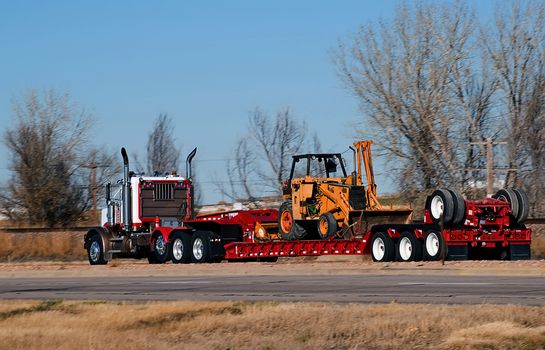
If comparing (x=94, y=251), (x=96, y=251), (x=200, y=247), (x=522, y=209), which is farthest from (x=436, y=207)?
(x=94, y=251)

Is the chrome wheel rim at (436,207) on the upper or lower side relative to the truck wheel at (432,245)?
upper

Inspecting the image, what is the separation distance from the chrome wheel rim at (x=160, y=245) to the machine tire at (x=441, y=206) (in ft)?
32.0

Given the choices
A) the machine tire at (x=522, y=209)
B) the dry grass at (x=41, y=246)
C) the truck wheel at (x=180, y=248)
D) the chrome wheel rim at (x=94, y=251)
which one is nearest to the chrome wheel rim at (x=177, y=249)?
the truck wheel at (x=180, y=248)

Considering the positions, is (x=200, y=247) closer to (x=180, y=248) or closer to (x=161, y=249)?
(x=180, y=248)

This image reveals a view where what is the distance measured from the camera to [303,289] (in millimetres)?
21047

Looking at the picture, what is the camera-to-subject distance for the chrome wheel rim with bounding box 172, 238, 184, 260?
36047mm

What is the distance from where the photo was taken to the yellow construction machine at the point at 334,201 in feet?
111

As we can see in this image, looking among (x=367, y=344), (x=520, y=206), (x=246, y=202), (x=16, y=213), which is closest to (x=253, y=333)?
(x=367, y=344)

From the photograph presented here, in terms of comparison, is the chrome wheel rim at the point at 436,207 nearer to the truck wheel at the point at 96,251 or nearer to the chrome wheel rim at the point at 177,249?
the chrome wheel rim at the point at 177,249

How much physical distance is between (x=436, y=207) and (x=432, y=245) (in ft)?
3.90

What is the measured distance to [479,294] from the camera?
18.1 m

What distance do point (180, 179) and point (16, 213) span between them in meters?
29.0

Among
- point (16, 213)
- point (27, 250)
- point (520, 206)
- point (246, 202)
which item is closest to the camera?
point (520, 206)

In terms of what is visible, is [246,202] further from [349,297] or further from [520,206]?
[349,297]
